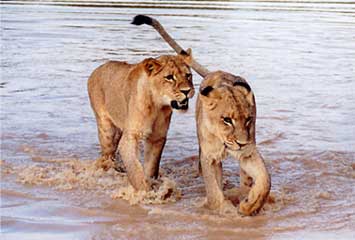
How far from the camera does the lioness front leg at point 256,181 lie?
5234 mm

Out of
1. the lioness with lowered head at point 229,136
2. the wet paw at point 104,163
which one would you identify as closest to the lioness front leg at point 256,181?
the lioness with lowered head at point 229,136

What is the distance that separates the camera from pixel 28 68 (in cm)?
1249

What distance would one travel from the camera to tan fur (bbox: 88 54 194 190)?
5762 millimetres

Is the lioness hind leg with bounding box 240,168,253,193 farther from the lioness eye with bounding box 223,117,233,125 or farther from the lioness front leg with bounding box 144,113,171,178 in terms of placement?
the lioness front leg with bounding box 144,113,171,178

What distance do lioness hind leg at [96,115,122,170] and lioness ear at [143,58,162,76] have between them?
3.37 ft

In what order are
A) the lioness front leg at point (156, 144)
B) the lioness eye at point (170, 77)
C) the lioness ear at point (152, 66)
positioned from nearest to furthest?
the lioness eye at point (170, 77) → the lioness ear at point (152, 66) → the lioness front leg at point (156, 144)

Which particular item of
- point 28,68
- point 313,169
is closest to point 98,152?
point 313,169

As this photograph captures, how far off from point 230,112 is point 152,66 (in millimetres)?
986

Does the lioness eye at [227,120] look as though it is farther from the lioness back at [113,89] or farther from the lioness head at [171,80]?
the lioness back at [113,89]

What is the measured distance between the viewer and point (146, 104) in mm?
5953

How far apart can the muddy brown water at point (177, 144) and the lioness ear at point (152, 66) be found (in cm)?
78

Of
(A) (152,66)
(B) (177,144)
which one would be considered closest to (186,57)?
(A) (152,66)

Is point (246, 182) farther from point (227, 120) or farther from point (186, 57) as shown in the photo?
point (186, 57)

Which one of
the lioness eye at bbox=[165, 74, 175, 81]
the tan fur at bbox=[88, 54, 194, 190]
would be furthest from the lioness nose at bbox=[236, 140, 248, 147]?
the lioness eye at bbox=[165, 74, 175, 81]
